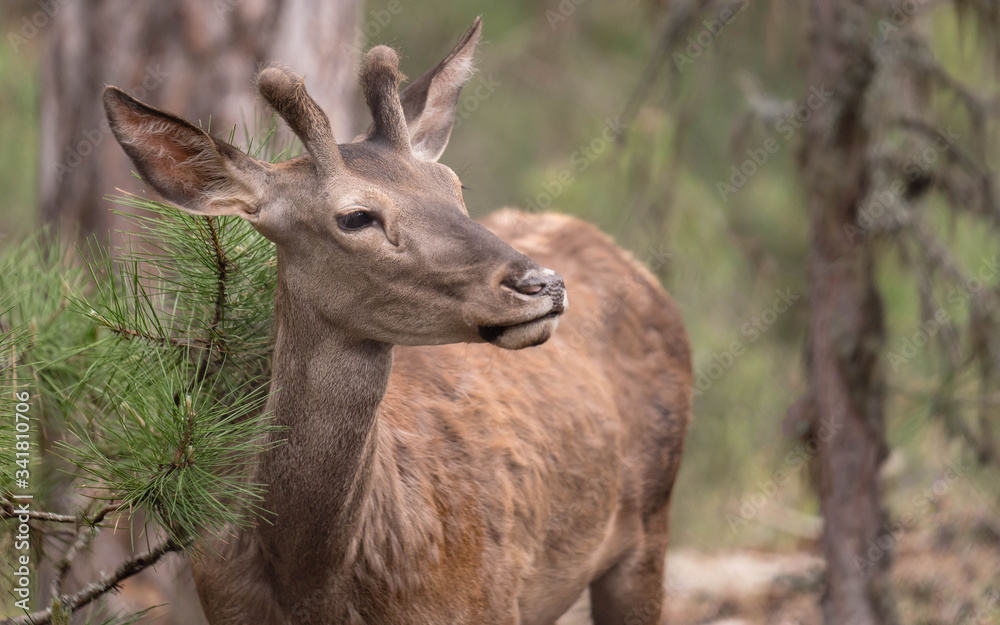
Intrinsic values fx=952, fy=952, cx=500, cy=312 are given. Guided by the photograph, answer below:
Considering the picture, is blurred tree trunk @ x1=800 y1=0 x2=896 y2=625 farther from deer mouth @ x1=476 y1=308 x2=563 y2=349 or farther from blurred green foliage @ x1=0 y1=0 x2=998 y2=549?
deer mouth @ x1=476 y1=308 x2=563 y2=349

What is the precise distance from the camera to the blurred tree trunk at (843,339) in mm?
5586

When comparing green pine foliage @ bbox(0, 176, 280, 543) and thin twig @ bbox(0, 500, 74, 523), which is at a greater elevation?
green pine foliage @ bbox(0, 176, 280, 543)

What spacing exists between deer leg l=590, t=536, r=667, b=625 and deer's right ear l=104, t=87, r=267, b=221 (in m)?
3.13

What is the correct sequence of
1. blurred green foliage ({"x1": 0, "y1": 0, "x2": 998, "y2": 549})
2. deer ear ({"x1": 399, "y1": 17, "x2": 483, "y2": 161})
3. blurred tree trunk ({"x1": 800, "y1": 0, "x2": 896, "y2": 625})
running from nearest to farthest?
deer ear ({"x1": 399, "y1": 17, "x2": 483, "y2": 161}) < blurred tree trunk ({"x1": 800, "y1": 0, "x2": 896, "y2": 625}) < blurred green foliage ({"x1": 0, "y1": 0, "x2": 998, "y2": 549})

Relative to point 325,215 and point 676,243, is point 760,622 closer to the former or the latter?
point 676,243

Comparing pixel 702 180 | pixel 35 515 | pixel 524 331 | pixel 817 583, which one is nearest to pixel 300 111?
pixel 524 331

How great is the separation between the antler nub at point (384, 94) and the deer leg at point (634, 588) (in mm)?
2926

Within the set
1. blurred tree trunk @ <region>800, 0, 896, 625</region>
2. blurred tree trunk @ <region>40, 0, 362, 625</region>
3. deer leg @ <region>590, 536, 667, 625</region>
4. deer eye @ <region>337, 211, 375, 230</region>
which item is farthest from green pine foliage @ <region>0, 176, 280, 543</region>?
blurred tree trunk @ <region>800, 0, 896, 625</region>

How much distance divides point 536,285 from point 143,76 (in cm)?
352

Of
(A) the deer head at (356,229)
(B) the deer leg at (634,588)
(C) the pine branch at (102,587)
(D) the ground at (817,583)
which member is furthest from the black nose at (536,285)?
(D) the ground at (817,583)

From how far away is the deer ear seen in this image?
12.6 ft

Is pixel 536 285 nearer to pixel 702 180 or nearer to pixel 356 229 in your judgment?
pixel 356 229

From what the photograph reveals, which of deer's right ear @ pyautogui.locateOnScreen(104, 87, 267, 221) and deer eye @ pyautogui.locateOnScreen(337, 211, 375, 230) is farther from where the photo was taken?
deer eye @ pyautogui.locateOnScreen(337, 211, 375, 230)

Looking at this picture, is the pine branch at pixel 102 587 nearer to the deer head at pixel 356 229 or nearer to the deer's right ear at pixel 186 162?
the deer head at pixel 356 229
